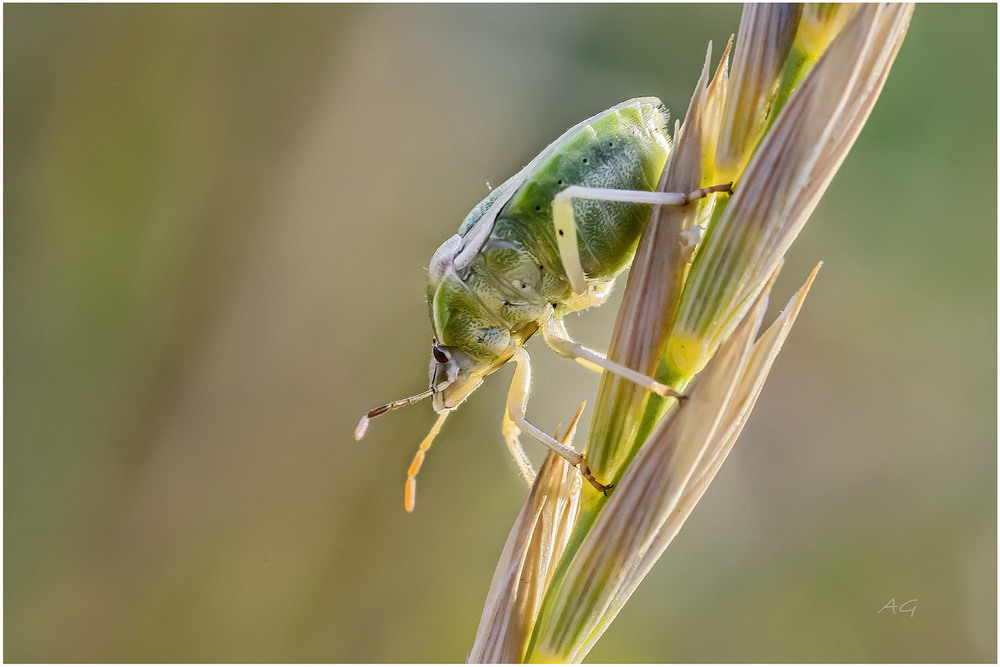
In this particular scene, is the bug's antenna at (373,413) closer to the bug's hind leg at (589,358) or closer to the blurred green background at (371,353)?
the bug's hind leg at (589,358)

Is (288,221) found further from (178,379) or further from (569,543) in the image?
(569,543)

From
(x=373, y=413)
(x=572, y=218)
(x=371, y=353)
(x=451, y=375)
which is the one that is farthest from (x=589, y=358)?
(x=371, y=353)

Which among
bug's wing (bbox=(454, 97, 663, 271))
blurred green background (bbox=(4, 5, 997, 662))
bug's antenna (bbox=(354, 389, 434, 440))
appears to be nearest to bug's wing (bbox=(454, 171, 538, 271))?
bug's wing (bbox=(454, 97, 663, 271))

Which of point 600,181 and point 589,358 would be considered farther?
point 600,181

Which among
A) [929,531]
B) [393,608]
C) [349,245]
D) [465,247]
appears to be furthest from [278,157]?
[929,531]

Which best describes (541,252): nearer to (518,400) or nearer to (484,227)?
(484,227)

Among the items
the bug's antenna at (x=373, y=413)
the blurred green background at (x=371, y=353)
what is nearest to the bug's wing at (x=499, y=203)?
the bug's antenna at (x=373, y=413)
